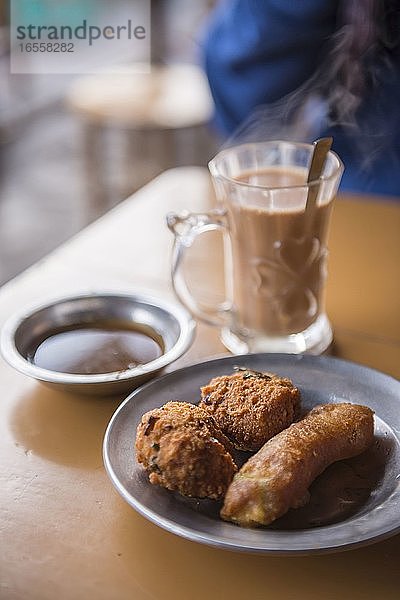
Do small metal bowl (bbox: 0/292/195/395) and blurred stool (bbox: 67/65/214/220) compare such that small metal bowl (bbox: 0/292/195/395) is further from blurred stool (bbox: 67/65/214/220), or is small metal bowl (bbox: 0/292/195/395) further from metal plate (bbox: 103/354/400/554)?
blurred stool (bbox: 67/65/214/220)

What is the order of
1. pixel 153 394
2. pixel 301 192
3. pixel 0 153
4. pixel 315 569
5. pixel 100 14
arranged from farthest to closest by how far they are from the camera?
pixel 100 14 → pixel 0 153 → pixel 301 192 → pixel 153 394 → pixel 315 569

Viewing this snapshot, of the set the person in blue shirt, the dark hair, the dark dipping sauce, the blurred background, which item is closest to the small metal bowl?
the dark dipping sauce

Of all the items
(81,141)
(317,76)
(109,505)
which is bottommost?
(81,141)

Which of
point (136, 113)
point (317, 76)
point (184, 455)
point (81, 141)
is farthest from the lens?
point (81, 141)

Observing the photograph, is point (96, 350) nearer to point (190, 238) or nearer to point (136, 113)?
point (190, 238)

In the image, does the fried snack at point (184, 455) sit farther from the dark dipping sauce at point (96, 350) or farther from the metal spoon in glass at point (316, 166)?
the metal spoon in glass at point (316, 166)

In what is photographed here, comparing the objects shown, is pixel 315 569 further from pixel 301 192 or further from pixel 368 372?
pixel 301 192

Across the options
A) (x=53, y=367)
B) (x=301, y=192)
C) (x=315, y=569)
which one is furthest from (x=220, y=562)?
(x=301, y=192)

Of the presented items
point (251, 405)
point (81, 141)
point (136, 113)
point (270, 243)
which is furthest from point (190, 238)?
point (81, 141)
